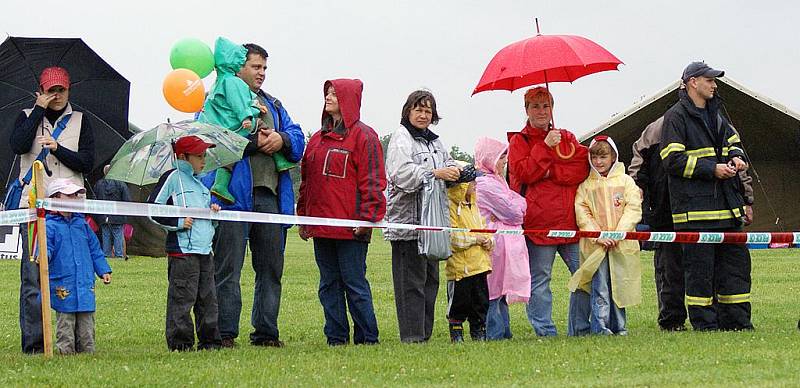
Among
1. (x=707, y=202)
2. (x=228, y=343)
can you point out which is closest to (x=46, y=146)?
(x=228, y=343)

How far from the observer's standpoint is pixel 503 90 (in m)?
10.3

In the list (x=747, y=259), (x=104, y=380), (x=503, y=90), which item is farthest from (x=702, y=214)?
(x=104, y=380)

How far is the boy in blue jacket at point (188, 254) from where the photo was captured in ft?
28.3

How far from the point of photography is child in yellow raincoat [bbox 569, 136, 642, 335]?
32.8 feet

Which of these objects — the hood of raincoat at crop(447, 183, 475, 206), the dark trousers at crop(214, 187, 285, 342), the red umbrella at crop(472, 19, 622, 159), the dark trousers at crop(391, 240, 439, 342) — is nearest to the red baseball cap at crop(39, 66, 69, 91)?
the dark trousers at crop(214, 187, 285, 342)

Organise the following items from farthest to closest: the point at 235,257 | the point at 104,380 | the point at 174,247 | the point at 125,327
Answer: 1. the point at 125,327
2. the point at 235,257
3. the point at 174,247
4. the point at 104,380

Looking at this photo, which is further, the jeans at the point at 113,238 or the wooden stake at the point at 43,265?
the jeans at the point at 113,238

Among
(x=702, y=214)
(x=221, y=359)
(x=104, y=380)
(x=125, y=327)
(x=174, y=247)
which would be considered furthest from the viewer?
(x=125, y=327)

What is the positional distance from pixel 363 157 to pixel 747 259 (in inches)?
133

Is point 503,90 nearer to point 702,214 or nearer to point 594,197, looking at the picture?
point 594,197

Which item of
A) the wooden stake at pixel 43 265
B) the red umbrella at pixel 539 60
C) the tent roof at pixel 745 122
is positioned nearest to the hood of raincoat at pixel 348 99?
the red umbrella at pixel 539 60

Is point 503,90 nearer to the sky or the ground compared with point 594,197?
nearer to the sky

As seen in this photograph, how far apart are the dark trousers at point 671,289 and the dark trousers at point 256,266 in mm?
3641

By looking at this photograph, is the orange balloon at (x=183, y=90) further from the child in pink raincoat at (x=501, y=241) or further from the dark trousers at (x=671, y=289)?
the dark trousers at (x=671, y=289)
